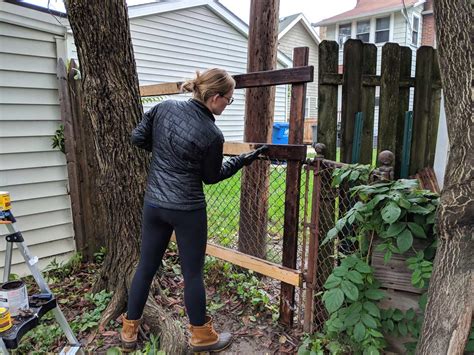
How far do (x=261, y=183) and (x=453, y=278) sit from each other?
1.78 metres

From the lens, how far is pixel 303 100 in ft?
7.57

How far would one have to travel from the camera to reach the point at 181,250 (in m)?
2.15

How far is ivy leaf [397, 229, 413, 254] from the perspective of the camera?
1727 mm

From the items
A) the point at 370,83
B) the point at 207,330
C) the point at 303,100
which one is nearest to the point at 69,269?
the point at 207,330

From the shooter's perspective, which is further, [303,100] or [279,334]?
[279,334]

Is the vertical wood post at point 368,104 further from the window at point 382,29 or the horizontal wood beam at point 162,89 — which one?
the window at point 382,29

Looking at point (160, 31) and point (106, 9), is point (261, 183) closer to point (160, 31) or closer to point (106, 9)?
point (106, 9)

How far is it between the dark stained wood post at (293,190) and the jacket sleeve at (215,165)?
443mm

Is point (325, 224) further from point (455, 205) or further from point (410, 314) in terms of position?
point (455, 205)

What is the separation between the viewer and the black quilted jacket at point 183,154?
78.2 inches

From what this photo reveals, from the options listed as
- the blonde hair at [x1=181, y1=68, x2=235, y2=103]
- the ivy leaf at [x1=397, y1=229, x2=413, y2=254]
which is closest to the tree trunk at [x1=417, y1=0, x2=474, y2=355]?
the ivy leaf at [x1=397, y1=229, x2=413, y2=254]

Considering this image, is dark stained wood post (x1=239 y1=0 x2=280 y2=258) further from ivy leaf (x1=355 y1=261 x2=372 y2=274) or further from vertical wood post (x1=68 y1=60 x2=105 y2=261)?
vertical wood post (x1=68 y1=60 x2=105 y2=261)

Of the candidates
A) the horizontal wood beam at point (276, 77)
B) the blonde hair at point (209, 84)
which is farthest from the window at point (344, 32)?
the blonde hair at point (209, 84)

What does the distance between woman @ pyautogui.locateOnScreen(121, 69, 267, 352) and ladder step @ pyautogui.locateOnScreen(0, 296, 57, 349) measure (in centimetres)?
53
